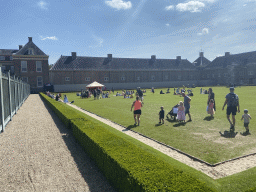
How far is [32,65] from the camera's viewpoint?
43.4 meters

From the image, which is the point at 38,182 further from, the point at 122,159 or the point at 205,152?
the point at 205,152

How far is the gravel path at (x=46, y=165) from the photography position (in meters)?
4.41

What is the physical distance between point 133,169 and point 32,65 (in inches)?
1808

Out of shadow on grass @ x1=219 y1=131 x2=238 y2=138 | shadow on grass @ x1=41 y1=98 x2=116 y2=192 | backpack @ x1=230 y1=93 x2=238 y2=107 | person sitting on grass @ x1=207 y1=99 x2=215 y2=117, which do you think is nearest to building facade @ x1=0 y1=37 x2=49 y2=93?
shadow on grass @ x1=41 y1=98 x2=116 y2=192

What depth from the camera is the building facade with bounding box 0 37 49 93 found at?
42.3 m

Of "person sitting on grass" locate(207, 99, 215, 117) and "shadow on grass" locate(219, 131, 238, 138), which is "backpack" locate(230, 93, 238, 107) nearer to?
"shadow on grass" locate(219, 131, 238, 138)

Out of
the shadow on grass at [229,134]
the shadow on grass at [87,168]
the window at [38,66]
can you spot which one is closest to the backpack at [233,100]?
the shadow on grass at [229,134]

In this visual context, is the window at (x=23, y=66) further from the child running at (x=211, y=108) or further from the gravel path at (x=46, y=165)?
the child running at (x=211, y=108)

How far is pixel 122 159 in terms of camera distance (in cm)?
425

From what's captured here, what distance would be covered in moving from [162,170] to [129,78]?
169ft

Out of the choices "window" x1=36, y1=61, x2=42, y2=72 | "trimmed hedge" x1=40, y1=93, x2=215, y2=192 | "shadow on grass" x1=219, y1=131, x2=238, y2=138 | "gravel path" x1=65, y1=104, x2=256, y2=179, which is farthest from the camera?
"window" x1=36, y1=61, x2=42, y2=72

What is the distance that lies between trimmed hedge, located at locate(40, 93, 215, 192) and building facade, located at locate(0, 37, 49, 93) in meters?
42.6

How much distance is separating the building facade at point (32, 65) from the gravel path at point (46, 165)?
38.5 m

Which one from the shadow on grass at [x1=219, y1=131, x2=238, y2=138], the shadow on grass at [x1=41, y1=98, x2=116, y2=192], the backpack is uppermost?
the backpack
